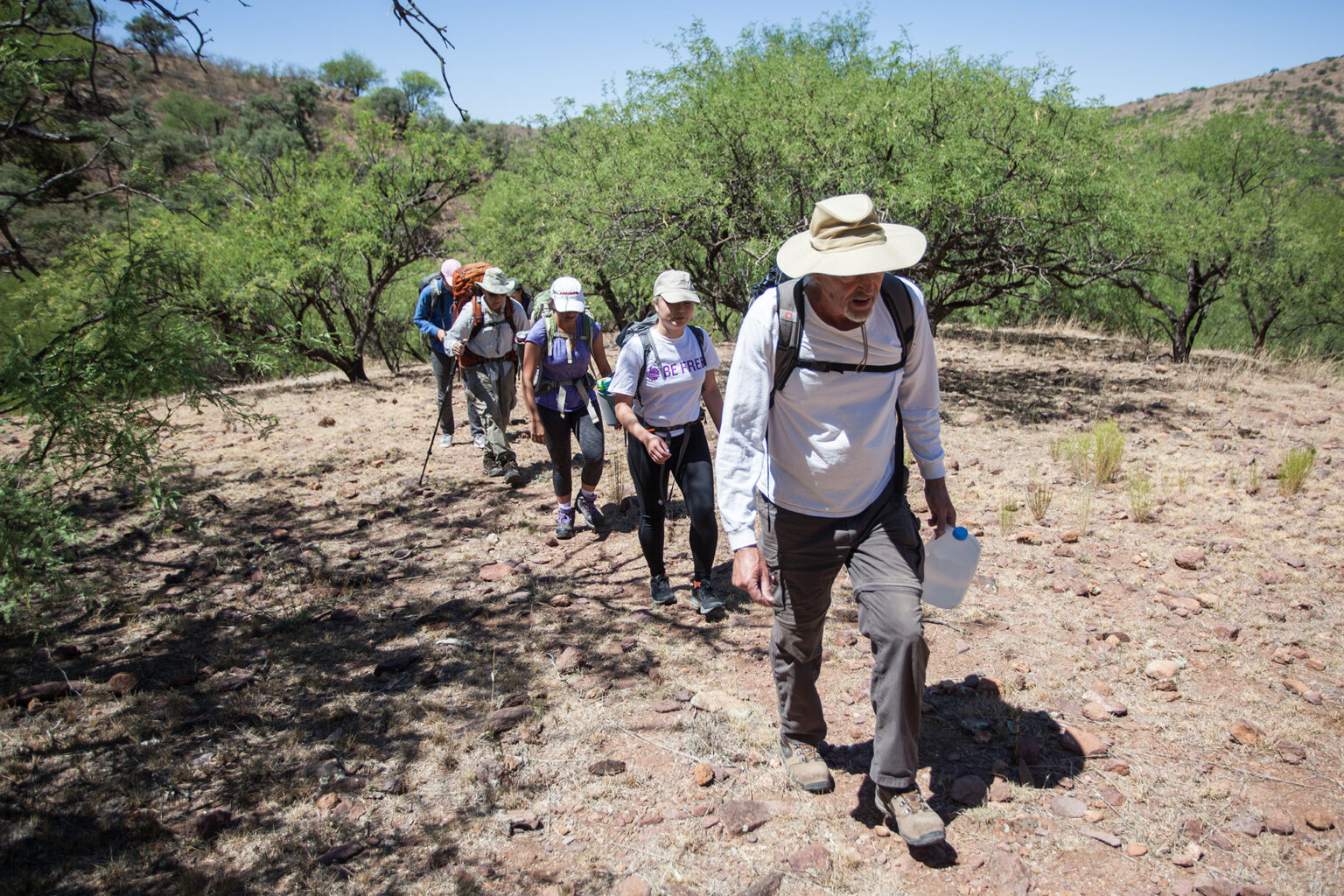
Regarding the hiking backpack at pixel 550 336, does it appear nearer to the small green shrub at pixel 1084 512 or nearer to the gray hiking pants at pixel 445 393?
the gray hiking pants at pixel 445 393

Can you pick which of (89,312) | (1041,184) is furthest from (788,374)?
(1041,184)

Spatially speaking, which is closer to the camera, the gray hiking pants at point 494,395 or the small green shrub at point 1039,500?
the small green shrub at point 1039,500

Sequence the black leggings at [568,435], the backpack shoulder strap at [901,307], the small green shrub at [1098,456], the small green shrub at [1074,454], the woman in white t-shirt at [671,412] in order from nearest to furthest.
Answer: the backpack shoulder strap at [901,307]
the woman in white t-shirt at [671,412]
the black leggings at [568,435]
the small green shrub at [1098,456]
the small green shrub at [1074,454]

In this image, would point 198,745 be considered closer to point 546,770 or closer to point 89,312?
point 546,770

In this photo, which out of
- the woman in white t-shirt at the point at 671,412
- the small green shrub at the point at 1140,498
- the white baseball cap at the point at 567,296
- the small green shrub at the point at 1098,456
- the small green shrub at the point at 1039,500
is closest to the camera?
the woman in white t-shirt at the point at 671,412

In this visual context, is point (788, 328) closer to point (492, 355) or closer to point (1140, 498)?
point (1140, 498)

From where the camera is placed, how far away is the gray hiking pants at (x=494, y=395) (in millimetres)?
6828

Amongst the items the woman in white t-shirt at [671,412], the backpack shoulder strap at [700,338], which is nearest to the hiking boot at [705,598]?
the woman in white t-shirt at [671,412]

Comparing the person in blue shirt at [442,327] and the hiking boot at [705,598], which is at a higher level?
the person in blue shirt at [442,327]

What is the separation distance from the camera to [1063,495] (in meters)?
6.02

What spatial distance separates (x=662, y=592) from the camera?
4.44 meters

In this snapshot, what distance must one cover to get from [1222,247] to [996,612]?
13.8 metres

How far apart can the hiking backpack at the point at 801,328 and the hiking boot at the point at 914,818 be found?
1.39 meters

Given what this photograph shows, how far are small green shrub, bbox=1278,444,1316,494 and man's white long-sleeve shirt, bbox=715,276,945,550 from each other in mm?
4852
